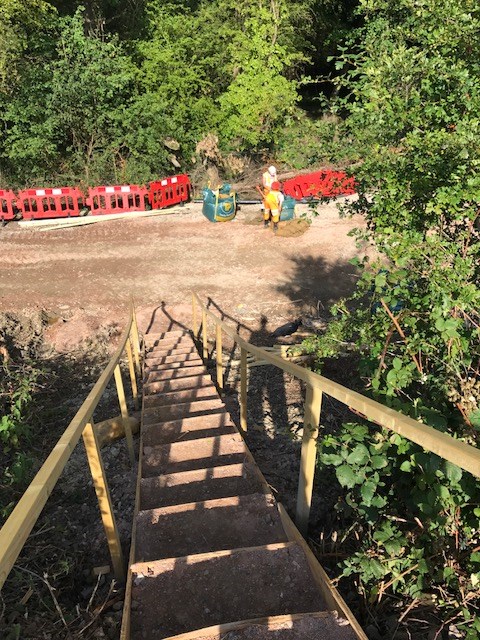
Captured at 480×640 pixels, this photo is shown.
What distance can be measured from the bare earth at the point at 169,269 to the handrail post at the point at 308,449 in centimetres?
687

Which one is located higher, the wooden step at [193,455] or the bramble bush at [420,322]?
the bramble bush at [420,322]

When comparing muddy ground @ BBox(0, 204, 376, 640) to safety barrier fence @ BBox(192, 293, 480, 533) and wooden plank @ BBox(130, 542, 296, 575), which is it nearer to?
wooden plank @ BBox(130, 542, 296, 575)

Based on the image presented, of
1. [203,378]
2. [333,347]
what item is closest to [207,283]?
[203,378]

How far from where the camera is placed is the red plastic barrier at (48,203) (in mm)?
13898

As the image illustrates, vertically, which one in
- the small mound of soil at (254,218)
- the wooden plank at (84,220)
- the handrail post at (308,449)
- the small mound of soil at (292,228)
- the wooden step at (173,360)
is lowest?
the wooden step at (173,360)

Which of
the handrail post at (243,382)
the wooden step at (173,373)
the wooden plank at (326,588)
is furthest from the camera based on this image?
the wooden step at (173,373)

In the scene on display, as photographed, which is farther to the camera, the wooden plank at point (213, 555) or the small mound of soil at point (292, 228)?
the small mound of soil at point (292, 228)

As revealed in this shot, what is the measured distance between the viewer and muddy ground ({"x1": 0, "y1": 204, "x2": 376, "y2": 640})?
2744mm

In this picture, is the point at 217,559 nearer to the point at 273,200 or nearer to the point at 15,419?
the point at 15,419

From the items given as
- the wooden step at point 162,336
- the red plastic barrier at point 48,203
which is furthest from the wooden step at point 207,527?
the red plastic barrier at point 48,203

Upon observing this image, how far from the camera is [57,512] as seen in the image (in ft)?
12.3

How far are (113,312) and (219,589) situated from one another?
831cm

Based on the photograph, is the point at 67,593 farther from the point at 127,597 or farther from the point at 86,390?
the point at 86,390

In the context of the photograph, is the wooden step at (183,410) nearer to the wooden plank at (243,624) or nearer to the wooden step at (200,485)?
the wooden step at (200,485)
